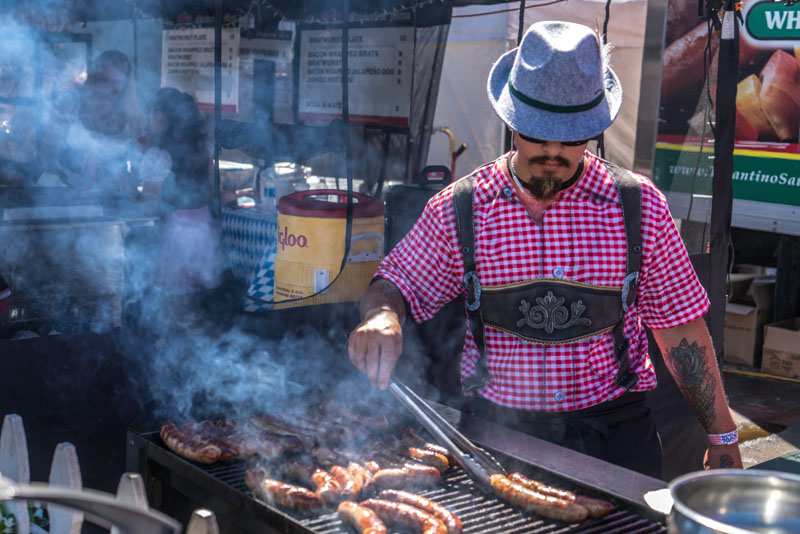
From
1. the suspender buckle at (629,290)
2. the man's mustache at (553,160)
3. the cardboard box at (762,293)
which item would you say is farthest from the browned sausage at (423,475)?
the cardboard box at (762,293)

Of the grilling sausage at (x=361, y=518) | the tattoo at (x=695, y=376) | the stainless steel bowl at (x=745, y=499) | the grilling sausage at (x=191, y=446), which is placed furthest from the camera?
the tattoo at (x=695, y=376)

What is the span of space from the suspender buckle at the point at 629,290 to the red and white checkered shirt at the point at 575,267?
20 millimetres

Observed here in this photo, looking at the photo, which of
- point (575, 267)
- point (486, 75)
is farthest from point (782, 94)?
point (575, 267)

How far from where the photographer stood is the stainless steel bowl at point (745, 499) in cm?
154

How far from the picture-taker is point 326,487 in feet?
7.71

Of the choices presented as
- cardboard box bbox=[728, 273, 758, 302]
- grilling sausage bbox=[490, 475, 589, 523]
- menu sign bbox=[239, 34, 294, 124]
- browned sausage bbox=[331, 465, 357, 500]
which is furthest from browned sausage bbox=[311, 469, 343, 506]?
cardboard box bbox=[728, 273, 758, 302]

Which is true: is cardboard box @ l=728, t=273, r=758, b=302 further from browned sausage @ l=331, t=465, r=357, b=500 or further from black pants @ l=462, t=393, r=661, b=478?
browned sausage @ l=331, t=465, r=357, b=500

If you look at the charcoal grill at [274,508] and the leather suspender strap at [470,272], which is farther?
the leather suspender strap at [470,272]

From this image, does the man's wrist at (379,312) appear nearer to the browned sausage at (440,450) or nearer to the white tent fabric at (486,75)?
the browned sausage at (440,450)

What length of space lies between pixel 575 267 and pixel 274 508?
1.26 metres

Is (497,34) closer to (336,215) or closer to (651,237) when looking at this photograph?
(336,215)

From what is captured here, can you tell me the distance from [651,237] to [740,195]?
5.16 m

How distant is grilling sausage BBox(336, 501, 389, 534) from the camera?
2.13m

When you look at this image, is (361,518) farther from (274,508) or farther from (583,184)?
(583,184)
